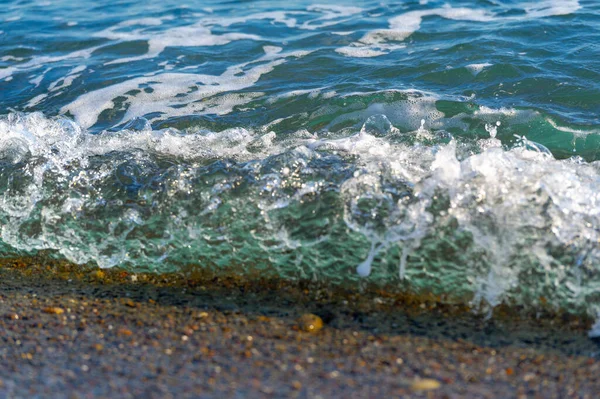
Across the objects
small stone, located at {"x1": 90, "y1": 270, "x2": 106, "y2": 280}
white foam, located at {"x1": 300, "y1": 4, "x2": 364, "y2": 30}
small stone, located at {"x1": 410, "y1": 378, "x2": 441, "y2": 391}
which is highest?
white foam, located at {"x1": 300, "y1": 4, "x2": 364, "y2": 30}

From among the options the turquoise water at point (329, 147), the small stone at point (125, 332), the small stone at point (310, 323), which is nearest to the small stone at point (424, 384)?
the small stone at point (310, 323)

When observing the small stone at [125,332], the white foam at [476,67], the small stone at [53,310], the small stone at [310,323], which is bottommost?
the small stone at [310,323]

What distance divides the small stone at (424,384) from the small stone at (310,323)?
0.54 m

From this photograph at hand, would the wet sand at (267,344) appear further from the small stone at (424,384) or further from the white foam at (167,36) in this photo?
the white foam at (167,36)

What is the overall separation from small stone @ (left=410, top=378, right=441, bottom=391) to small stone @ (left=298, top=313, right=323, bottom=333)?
0.54m

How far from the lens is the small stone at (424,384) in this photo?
239 centimetres

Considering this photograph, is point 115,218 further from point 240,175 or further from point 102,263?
point 240,175

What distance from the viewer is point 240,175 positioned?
369cm

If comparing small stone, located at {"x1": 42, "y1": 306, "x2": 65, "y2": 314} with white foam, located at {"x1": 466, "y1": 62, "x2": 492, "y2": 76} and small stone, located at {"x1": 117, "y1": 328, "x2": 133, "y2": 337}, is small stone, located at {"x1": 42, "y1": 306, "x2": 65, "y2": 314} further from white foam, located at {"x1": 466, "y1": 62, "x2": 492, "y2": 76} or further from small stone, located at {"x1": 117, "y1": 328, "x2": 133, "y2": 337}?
white foam, located at {"x1": 466, "y1": 62, "x2": 492, "y2": 76}

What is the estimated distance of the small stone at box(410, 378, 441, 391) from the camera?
7.84ft

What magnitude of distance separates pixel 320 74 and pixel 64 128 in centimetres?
225

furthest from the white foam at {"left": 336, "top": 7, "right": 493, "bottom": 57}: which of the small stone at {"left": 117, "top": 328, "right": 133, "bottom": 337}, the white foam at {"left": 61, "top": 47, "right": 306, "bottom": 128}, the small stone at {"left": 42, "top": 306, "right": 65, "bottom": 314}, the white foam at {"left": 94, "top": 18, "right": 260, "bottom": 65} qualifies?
the small stone at {"left": 117, "top": 328, "right": 133, "bottom": 337}

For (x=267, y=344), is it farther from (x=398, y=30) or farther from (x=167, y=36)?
(x=167, y=36)

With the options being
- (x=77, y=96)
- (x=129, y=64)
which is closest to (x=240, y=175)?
(x=77, y=96)
